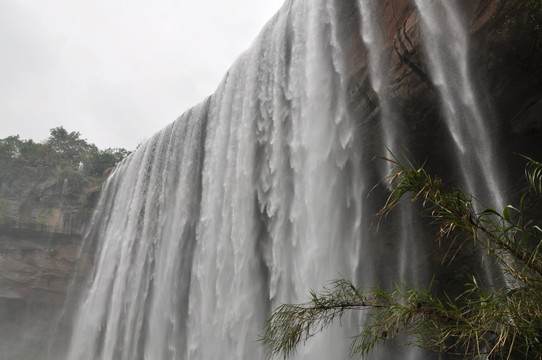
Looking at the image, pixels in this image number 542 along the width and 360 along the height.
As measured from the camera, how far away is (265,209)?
8.93 meters

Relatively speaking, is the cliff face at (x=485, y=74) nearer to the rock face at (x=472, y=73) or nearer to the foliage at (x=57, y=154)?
the rock face at (x=472, y=73)

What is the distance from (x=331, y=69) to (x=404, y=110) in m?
2.06

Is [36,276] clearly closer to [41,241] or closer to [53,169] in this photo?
[41,241]

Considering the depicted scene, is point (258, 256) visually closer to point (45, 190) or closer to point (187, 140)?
point (187, 140)

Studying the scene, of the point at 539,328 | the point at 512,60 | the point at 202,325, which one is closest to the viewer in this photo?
the point at 539,328

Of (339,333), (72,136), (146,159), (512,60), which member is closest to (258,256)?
(339,333)

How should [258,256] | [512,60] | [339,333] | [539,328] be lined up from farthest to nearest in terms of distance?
[258,256]
[339,333]
[512,60]
[539,328]

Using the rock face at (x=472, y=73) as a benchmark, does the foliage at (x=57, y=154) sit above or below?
above

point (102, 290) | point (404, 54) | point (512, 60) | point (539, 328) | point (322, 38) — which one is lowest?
point (539, 328)

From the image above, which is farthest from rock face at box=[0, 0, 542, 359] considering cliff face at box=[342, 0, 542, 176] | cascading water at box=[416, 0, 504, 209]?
cascading water at box=[416, 0, 504, 209]

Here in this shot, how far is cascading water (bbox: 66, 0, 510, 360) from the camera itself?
22.4ft

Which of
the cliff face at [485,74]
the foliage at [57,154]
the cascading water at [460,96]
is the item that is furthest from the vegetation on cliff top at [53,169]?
the cascading water at [460,96]

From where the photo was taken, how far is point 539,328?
190 centimetres

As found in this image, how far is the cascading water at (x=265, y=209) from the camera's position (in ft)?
22.4
